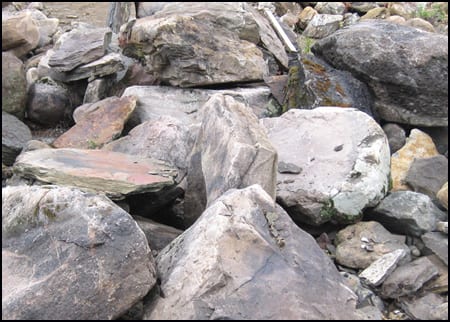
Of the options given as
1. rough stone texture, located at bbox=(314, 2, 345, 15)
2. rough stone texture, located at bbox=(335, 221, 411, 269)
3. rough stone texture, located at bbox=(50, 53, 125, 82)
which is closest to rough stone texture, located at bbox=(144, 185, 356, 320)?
rough stone texture, located at bbox=(335, 221, 411, 269)

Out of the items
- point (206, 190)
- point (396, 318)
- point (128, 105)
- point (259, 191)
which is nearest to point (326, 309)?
point (259, 191)

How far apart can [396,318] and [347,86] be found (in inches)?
101

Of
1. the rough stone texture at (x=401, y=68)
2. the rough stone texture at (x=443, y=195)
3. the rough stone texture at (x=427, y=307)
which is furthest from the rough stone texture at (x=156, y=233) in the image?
the rough stone texture at (x=401, y=68)

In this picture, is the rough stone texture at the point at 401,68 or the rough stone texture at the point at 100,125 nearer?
the rough stone texture at the point at 401,68

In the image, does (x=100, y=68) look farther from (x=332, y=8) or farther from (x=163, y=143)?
(x=332, y=8)

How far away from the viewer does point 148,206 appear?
3840mm

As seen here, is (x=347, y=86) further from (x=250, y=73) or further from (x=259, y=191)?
(x=259, y=191)

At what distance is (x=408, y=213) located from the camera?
12.5 feet

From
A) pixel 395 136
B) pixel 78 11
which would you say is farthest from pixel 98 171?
pixel 78 11

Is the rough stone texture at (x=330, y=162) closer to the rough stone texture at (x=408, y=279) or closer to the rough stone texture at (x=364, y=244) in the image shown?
the rough stone texture at (x=364, y=244)

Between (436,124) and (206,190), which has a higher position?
(206,190)

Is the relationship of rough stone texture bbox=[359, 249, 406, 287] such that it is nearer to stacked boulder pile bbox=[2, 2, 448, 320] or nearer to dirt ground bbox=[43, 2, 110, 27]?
stacked boulder pile bbox=[2, 2, 448, 320]

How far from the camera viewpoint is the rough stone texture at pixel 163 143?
→ 14.2 feet

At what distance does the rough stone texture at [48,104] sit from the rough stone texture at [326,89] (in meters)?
2.70
